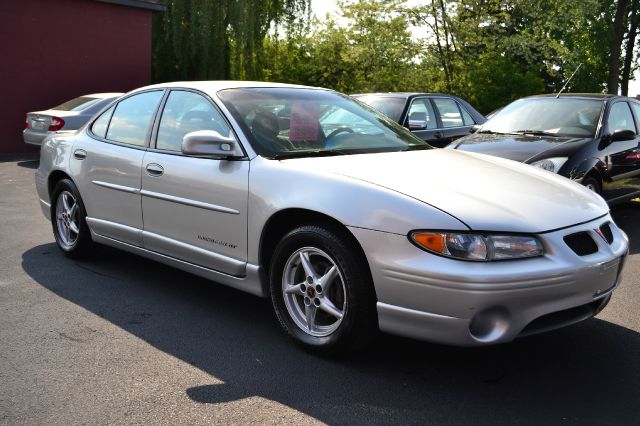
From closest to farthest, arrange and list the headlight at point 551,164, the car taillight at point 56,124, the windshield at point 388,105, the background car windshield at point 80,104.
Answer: the headlight at point 551,164, the windshield at point 388,105, the car taillight at point 56,124, the background car windshield at point 80,104

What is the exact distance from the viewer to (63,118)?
483 inches

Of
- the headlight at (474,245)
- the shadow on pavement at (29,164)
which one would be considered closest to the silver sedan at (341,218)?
the headlight at (474,245)

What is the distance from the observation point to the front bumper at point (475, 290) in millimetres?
3164

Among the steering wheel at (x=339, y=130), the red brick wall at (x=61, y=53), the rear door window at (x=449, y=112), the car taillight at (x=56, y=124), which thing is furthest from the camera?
the red brick wall at (x=61, y=53)

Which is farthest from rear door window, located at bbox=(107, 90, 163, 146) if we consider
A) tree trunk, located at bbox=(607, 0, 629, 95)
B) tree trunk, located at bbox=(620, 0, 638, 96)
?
tree trunk, located at bbox=(620, 0, 638, 96)

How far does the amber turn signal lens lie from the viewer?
324 cm

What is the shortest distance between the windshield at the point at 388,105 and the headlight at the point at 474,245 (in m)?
7.04

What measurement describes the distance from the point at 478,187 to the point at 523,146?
385cm

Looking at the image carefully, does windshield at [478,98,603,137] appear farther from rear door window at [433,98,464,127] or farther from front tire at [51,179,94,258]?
front tire at [51,179,94,258]

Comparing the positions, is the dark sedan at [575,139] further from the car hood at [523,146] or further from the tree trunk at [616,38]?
the tree trunk at [616,38]

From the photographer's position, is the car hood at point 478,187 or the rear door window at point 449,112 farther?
the rear door window at point 449,112

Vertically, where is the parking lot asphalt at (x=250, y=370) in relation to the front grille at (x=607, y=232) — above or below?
below

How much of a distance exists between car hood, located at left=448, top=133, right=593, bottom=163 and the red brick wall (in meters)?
11.4

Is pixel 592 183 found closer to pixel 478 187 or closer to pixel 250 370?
pixel 478 187
